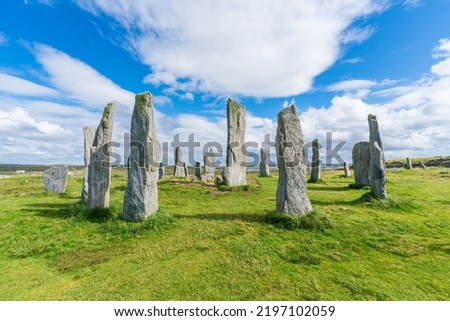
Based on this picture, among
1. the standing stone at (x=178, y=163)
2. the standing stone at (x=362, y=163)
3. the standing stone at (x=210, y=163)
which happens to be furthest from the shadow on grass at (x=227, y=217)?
the standing stone at (x=178, y=163)

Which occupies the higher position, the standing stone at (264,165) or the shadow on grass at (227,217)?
the standing stone at (264,165)

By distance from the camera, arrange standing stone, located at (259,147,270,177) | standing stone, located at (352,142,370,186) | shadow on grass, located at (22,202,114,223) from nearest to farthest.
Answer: shadow on grass, located at (22,202,114,223), standing stone, located at (352,142,370,186), standing stone, located at (259,147,270,177)

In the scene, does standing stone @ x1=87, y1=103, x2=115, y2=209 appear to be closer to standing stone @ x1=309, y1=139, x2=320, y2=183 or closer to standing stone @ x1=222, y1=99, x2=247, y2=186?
standing stone @ x1=222, y1=99, x2=247, y2=186

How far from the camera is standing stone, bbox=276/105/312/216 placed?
950cm

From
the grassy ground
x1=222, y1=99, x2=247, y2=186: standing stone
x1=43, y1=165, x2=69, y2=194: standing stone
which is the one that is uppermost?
x1=222, y1=99, x2=247, y2=186: standing stone

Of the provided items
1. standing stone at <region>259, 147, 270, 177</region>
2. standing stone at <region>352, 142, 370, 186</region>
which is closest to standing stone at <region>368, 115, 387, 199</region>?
standing stone at <region>352, 142, 370, 186</region>

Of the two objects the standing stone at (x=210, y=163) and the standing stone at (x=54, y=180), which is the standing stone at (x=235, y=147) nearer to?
the standing stone at (x=210, y=163)

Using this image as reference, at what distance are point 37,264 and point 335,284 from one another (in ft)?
25.9

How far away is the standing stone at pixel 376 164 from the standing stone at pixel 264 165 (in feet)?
54.2

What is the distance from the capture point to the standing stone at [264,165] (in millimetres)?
29475

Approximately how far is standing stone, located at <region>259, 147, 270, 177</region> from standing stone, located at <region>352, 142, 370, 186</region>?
39.1 ft

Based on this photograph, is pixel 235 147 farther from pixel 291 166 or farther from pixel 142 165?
pixel 142 165

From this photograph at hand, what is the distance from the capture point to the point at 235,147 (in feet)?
59.5

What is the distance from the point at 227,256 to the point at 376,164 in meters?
9.46
